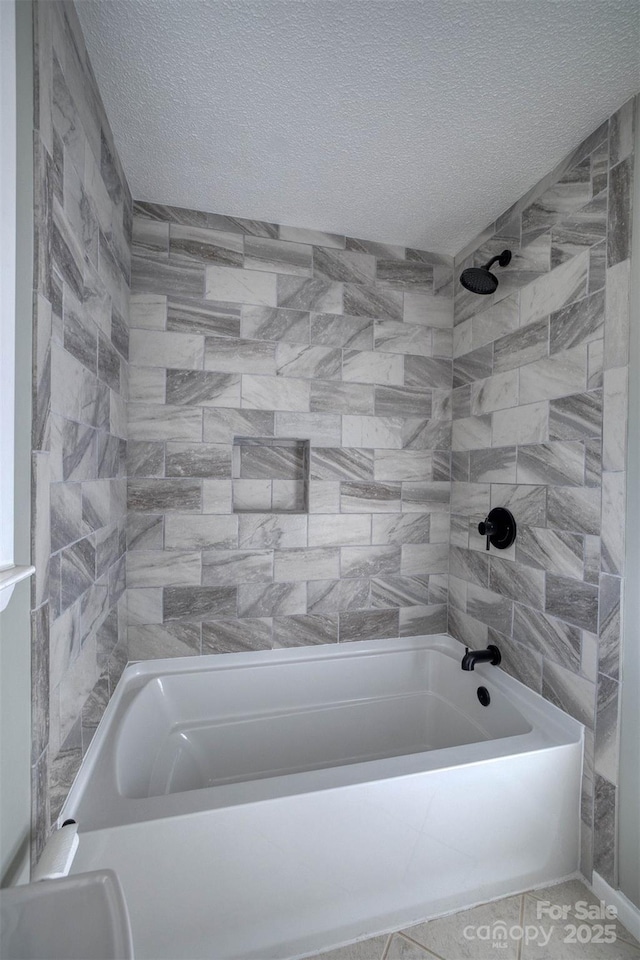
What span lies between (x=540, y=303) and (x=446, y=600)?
1627 mm

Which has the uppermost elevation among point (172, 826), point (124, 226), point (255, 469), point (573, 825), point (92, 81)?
point (92, 81)

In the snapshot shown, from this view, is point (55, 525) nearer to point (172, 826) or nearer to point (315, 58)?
point (172, 826)

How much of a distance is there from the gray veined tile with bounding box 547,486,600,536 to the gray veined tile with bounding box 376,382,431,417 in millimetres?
887

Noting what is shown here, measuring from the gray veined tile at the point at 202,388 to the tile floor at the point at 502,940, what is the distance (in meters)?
2.11

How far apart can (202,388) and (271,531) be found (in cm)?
80

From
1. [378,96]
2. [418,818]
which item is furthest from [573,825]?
[378,96]

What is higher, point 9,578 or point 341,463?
point 341,463

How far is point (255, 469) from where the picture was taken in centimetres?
229

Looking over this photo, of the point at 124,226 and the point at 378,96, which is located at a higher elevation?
the point at 378,96

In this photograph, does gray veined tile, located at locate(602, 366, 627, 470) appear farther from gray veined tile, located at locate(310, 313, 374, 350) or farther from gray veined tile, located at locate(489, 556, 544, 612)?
gray veined tile, located at locate(310, 313, 374, 350)

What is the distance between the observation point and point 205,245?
7.09ft

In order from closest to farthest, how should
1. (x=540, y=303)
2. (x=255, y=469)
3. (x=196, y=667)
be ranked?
(x=540, y=303)
(x=196, y=667)
(x=255, y=469)

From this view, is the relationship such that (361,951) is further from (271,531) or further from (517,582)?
(271,531)

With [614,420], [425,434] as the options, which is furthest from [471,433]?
[614,420]
